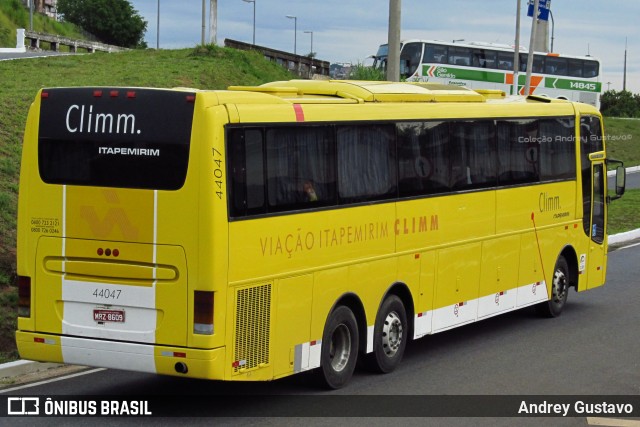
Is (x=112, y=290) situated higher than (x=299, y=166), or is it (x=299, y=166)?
(x=299, y=166)

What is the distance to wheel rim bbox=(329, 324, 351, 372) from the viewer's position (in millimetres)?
12742

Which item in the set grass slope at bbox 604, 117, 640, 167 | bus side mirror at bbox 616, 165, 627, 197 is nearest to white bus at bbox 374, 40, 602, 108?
grass slope at bbox 604, 117, 640, 167

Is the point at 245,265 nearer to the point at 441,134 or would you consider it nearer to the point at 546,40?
the point at 441,134

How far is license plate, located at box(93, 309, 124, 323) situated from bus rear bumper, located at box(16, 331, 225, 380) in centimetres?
19

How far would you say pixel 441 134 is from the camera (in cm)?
1479

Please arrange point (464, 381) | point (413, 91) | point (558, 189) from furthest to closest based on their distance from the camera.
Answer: point (558, 189) < point (413, 91) < point (464, 381)

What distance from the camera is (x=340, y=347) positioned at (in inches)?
505

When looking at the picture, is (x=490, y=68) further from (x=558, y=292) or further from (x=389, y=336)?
(x=389, y=336)

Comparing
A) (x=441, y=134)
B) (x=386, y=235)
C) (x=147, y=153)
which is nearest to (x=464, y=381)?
(x=386, y=235)

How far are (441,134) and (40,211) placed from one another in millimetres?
5374

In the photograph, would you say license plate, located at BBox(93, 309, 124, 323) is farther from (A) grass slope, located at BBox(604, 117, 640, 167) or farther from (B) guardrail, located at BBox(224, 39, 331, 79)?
(A) grass slope, located at BBox(604, 117, 640, 167)

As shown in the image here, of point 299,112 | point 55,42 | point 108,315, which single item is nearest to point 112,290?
point 108,315

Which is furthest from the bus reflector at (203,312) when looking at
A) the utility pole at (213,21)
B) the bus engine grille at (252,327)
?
the utility pole at (213,21)

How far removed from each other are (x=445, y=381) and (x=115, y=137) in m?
4.52
